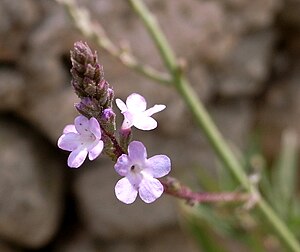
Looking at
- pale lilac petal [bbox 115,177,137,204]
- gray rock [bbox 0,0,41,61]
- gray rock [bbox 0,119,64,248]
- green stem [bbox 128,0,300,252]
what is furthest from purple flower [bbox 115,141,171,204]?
gray rock [bbox 0,119,64,248]

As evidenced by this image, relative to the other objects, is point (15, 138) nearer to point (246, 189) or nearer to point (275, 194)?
point (275, 194)

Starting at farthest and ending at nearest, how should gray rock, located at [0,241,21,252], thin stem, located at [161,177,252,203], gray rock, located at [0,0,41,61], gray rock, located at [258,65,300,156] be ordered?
gray rock, located at [258,65,300,156], gray rock, located at [0,241,21,252], gray rock, located at [0,0,41,61], thin stem, located at [161,177,252,203]

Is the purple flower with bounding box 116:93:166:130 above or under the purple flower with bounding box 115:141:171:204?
above

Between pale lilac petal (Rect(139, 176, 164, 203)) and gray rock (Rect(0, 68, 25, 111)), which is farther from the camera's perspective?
gray rock (Rect(0, 68, 25, 111))

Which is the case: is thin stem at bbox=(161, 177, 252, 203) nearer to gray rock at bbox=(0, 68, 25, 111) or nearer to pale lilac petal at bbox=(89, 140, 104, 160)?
pale lilac petal at bbox=(89, 140, 104, 160)

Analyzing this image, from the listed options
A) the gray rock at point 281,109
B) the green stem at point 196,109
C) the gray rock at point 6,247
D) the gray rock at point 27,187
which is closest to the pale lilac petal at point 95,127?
the green stem at point 196,109

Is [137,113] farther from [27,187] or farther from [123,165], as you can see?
[27,187]

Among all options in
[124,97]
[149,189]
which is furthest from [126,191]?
[124,97]
